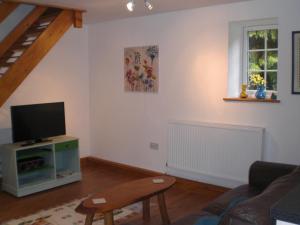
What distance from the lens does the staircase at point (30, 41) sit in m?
4.06

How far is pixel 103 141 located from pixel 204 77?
214 centimetres

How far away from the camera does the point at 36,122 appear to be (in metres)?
4.58

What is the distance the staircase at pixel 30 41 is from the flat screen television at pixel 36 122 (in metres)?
0.44

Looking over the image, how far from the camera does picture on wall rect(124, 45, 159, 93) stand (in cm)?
493

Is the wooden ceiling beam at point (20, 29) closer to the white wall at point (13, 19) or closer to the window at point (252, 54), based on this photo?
the white wall at point (13, 19)

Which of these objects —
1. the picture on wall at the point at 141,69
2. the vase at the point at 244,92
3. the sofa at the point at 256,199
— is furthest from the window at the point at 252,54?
the sofa at the point at 256,199

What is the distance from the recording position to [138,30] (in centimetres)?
508

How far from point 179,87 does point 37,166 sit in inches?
82.1

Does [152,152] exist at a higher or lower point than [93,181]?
higher

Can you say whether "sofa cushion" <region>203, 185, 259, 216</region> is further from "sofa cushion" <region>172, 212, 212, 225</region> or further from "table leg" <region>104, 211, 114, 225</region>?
"table leg" <region>104, 211, 114, 225</region>

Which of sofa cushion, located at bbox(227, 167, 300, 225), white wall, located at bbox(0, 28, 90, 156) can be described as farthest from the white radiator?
sofa cushion, located at bbox(227, 167, 300, 225)

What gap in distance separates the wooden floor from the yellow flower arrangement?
1330 millimetres

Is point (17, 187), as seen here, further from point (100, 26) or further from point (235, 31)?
point (235, 31)

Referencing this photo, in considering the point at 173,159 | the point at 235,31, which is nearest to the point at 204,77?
the point at 235,31
